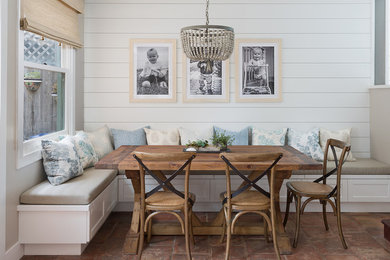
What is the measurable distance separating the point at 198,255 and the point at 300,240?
3.37 feet

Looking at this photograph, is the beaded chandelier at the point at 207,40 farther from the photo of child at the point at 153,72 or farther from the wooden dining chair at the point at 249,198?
the photo of child at the point at 153,72

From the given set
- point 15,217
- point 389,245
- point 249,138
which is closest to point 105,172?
point 15,217

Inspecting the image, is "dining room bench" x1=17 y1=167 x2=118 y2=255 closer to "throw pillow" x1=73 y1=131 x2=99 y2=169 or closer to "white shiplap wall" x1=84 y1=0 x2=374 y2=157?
"throw pillow" x1=73 y1=131 x2=99 y2=169

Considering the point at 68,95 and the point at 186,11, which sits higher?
the point at 186,11

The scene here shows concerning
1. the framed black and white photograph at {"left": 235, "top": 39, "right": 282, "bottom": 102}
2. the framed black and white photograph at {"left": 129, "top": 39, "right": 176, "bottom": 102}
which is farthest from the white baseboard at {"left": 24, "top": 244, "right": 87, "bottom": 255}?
the framed black and white photograph at {"left": 235, "top": 39, "right": 282, "bottom": 102}

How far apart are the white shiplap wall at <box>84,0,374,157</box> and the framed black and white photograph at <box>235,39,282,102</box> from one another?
86 mm

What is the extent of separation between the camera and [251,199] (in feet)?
9.34

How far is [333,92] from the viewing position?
4672 millimetres

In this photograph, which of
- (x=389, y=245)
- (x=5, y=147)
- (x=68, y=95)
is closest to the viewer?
(x=5, y=147)

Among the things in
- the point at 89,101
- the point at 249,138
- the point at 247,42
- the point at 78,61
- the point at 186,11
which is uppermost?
the point at 186,11

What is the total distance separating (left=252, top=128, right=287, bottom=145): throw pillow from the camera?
4426 mm

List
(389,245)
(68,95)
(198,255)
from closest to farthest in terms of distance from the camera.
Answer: (198,255) → (389,245) → (68,95)

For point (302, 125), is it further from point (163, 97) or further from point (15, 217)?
point (15, 217)

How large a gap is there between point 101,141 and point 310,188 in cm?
250
